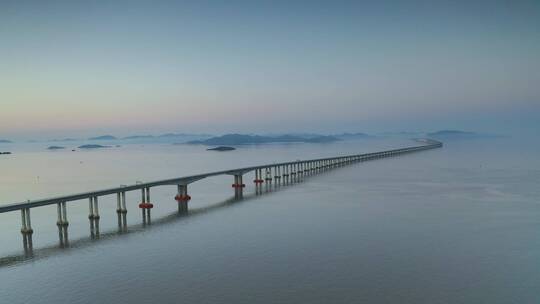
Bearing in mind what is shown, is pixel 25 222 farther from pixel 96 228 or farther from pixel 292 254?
pixel 292 254

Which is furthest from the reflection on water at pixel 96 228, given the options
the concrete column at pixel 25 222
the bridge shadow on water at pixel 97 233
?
the concrete column at pixel 25 222

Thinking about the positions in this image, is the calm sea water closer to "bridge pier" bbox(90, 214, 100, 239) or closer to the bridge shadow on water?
the bridge shadow on water

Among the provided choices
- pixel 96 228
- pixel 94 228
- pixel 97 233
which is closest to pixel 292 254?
→ pixel 97 233

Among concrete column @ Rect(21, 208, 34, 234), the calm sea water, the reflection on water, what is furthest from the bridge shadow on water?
concrete column @ Rect(21, 208, 34, 234)

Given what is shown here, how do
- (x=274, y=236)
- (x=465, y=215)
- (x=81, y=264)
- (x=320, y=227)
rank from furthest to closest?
(x=465, y=215)
(x=320, y=227)
(x=274, y=236)
(x=81, y=264)

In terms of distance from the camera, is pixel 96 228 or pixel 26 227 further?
pixel 96 228

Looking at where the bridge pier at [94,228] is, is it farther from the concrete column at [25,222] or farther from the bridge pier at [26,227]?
the concrete column at [25,222]

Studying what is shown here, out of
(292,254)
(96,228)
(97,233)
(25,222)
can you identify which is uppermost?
(25,222)

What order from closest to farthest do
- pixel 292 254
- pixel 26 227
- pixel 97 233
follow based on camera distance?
1. pixel 292 254
2. pixel 26 227
3. pixel 97 233

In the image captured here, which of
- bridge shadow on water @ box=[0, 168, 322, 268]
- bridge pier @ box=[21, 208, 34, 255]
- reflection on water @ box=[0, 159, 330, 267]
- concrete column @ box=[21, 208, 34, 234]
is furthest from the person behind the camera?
concrete column @ box=[21, 208, 34, 234]

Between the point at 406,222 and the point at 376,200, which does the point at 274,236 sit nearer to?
the point at 406,222

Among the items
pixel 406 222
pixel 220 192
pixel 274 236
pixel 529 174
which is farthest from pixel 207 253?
pixel 529 174
